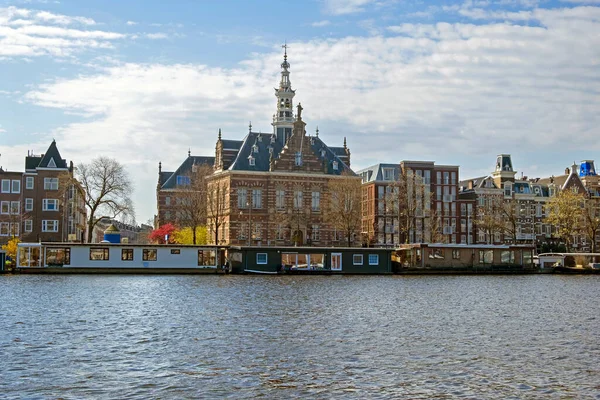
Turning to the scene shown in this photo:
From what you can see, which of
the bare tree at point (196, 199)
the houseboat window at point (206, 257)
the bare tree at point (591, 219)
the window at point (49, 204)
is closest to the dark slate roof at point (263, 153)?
the bare tree at point (196, 199)

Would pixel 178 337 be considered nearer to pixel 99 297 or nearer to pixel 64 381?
pixel 64 381

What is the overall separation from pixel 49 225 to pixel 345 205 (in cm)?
4474

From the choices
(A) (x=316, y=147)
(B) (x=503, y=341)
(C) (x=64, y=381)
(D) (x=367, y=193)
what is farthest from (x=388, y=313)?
(D) (x=367, y=193)

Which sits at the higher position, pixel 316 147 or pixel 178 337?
pixel 316 147

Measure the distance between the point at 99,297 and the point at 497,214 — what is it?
92.9 metres

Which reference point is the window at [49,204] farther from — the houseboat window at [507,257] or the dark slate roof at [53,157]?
the houseboat window at [507,257]

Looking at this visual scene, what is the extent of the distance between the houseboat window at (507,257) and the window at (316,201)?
32.7 m

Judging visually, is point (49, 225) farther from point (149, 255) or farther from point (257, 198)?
point (149, 255)

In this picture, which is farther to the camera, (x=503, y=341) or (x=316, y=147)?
(x=316, y=147)

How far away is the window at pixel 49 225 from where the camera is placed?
407 ft

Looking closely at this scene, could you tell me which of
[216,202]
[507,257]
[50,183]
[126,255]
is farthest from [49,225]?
[507,257]

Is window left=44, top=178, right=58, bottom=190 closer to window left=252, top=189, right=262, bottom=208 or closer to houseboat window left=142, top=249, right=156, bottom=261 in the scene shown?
window left=252, top=189, right=262, bottom=208

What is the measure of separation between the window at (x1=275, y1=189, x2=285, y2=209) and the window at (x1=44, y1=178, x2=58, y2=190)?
33669 mm

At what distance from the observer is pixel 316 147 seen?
136m
